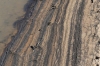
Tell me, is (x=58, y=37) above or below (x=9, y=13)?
below

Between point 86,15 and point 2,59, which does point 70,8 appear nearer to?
point 86,15

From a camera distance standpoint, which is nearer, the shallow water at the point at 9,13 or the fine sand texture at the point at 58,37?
the fine sand texture at the point at 58,37

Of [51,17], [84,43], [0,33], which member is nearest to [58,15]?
[51,17]

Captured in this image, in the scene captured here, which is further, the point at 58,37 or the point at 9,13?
the point at 9,13

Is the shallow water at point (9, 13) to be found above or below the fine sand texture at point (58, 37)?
above
